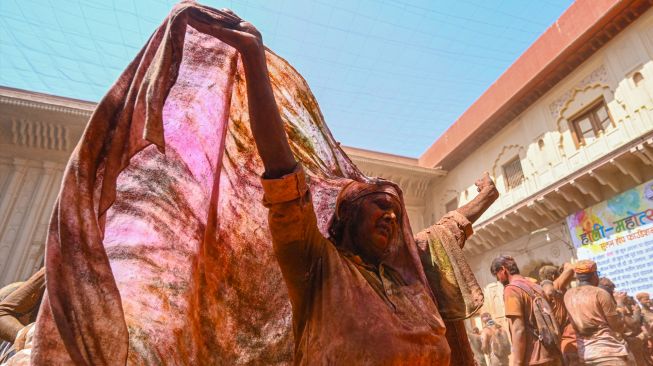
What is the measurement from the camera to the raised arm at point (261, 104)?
106 cm

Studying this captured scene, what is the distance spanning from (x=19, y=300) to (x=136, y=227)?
3.20 metres

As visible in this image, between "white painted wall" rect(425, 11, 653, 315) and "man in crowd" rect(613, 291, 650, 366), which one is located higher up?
"white painted wall" rect(425, 11, 653, 315)

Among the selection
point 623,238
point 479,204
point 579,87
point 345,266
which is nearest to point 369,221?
point 345,266

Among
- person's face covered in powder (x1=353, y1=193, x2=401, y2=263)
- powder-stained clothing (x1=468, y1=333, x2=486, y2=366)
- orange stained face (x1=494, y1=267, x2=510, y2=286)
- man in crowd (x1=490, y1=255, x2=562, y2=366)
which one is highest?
orange stained face (x1=494, y1=267, x2=510, y2=286)

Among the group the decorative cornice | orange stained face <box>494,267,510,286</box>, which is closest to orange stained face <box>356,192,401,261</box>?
orange stained face <box>494,267,510,286</box>

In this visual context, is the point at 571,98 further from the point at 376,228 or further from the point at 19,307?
the point at 19,307

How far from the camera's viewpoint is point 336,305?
47.2 inches

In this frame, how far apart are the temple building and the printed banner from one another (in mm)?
32

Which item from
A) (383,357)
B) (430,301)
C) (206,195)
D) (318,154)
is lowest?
(383,357)

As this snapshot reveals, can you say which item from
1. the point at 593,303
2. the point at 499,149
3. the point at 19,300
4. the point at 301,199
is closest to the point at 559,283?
the point at 593,303

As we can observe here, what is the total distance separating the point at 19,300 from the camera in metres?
3.39

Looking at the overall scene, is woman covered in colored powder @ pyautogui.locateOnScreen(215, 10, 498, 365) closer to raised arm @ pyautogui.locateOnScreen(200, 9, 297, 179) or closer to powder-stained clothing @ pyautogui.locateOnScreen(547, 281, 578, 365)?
raised arm @ pyautogui.locateOnScreen(200, 9, 297, 179)

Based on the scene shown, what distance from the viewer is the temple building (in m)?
9.00

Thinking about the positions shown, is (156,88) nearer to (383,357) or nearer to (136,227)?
(136,227)
